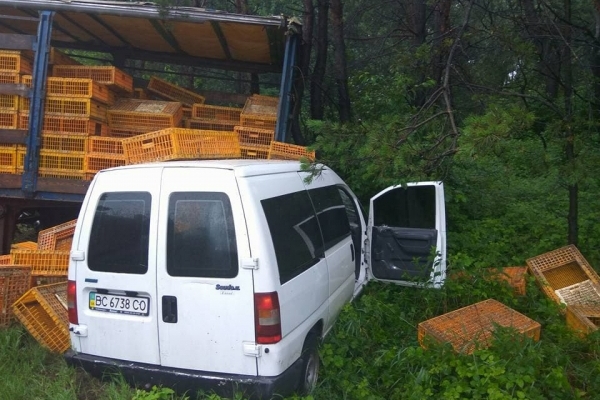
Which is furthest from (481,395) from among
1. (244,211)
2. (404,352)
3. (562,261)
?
(562,261)

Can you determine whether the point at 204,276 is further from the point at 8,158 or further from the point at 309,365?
the point at 8,158

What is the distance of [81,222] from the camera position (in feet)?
13.1

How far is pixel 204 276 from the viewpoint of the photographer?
366cm

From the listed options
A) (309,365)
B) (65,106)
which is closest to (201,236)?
(309,365)

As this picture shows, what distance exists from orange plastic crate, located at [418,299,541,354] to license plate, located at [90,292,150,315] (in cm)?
231

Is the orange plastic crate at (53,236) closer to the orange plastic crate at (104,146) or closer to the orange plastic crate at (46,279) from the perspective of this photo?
the orange plastic crate at (46,279)

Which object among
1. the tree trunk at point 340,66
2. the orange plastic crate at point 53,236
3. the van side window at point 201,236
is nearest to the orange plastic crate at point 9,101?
the orange plastic crate at point 53,236

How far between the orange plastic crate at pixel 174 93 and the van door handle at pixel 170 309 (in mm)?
5329

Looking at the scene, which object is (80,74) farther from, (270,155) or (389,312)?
(389,312)

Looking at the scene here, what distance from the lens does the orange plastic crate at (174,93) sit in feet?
28.0

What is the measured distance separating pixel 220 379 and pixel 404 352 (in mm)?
1705

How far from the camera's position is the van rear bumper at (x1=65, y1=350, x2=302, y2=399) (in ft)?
11.8

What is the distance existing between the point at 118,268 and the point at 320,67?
6614 mm

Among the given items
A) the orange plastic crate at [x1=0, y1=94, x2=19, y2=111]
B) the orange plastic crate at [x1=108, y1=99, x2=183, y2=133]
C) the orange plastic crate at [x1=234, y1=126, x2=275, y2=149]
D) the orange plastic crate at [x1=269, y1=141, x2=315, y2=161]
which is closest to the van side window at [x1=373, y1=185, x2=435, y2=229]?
the orange plastic crate at [x1=269, y1=141, x2=315, y2=161]
